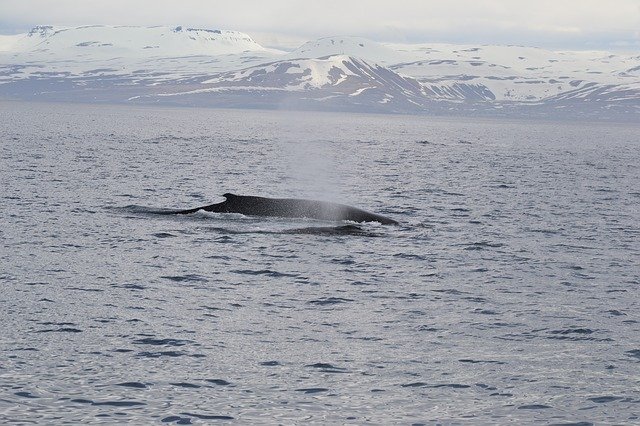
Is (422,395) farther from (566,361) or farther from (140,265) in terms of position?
(140,265)

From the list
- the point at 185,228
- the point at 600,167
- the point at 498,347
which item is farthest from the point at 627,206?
the point at 600,167

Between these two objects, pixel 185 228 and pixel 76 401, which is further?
pixel 185 228

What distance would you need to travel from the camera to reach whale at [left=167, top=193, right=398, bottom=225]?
44656mm

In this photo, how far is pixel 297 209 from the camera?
44.9m

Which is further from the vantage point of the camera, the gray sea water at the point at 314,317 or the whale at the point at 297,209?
the whale at the point at 297,209

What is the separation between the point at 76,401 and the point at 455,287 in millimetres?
15138

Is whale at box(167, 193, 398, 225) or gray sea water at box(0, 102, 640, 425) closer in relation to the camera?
gray sea water at box(0, 102, 640, 425)

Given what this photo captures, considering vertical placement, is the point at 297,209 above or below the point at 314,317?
above

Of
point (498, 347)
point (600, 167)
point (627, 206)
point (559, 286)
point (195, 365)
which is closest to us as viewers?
point (195, 365)

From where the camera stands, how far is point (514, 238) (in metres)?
43.2

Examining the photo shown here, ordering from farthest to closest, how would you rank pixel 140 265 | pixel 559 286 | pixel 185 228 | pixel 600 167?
pixel 600 167, pixel 185 228, pixel 140 265, pixel 559 286

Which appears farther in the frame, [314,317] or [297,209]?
[297,209]

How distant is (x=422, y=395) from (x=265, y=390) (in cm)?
296

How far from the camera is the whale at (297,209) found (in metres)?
44.7
